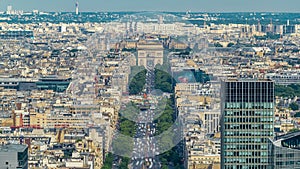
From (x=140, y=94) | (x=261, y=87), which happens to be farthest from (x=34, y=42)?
(x=261, y=87)

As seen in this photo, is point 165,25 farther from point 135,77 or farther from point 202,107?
point 202,107

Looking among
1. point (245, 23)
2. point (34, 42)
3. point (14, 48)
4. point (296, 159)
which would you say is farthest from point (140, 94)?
point (245, 23)

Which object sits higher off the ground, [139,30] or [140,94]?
[139,30]

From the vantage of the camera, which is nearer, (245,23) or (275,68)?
(275,68)

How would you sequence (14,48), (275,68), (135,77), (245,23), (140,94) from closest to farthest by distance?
(140,94) → (135,77) → (275,68) → (14,48) → (245,23)

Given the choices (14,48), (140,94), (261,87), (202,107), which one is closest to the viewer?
(261,87)

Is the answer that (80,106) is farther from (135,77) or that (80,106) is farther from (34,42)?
(34,42)
